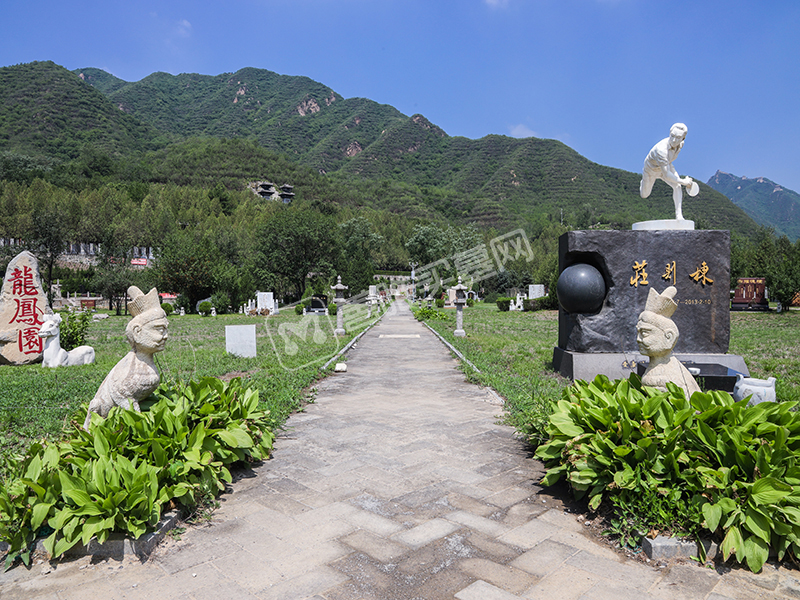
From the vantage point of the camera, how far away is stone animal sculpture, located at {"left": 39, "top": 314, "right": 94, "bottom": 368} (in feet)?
32.0

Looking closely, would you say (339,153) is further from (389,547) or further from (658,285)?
(389,547)

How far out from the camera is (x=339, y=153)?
127 meters

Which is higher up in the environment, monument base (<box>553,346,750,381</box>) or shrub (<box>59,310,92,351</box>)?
shrub (<box>59,310,92,351</box>)

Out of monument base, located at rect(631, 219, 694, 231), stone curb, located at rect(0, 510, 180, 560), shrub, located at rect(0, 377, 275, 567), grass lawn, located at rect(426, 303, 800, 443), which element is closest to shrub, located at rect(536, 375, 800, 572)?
grass lawn, located at rect(426, 303, 800, 443)

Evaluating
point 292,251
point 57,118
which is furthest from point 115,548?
point 57,118

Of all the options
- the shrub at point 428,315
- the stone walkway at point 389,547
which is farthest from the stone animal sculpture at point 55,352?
the shrub at point 428,315

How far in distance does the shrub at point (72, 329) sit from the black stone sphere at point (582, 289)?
1127 centimetres

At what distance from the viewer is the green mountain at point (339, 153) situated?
80062 mm

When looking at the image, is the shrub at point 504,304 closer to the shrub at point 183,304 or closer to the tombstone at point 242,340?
the shrub at point 183,304

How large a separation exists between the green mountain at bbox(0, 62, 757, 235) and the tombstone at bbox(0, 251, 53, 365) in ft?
209

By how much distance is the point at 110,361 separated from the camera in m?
10.2

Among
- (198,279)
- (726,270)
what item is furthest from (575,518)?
(198,279)

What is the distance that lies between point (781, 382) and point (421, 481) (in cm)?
656

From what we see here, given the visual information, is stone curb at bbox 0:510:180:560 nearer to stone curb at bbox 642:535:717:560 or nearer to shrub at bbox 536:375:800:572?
shrub at bbox 536:375:800:572
